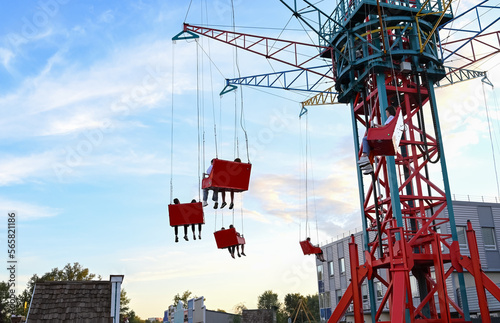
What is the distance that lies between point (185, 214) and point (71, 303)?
5782 mm

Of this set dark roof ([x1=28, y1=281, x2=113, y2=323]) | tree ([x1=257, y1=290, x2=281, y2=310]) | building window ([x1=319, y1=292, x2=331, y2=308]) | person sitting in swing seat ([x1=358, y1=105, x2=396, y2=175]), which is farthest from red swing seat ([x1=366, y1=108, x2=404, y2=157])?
tree ([x1=257, y1=290, x2=281, y2=310])

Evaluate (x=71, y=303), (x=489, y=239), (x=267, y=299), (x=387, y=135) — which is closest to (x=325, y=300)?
(x=489, y=239)

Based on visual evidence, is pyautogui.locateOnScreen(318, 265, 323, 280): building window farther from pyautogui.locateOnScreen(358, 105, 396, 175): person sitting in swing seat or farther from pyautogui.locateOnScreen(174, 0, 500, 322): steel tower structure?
pyautogui.locateOnScreen(358, 105, 396, 175): person sitting in swing seat

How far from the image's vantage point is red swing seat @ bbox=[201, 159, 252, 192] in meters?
15.2

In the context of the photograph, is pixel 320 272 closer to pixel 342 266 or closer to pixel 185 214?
pixel 342 266

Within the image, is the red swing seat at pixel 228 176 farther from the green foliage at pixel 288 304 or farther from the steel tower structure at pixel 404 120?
the green foliage at pixel 288 304

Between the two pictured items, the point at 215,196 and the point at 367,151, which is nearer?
the point at 367,151

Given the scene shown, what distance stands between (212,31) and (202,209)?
33.3 feet

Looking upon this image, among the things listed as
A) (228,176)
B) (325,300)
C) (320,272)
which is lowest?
(325,300)

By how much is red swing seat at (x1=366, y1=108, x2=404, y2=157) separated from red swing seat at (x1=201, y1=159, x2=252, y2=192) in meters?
5.27

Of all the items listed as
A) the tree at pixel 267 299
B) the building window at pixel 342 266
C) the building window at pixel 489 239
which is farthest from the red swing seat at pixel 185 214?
the tree at pixel 267 299

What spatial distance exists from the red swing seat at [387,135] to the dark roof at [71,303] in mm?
11790

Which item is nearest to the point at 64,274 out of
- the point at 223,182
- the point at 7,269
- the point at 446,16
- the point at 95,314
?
the point at 7,269

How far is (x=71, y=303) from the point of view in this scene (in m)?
17.3
